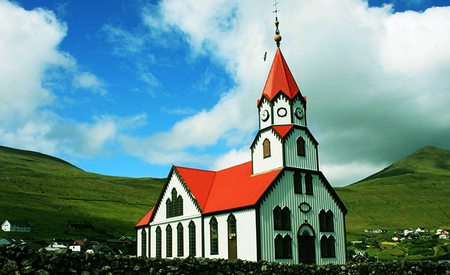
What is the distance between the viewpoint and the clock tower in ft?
143

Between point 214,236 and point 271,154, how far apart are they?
9486 mm

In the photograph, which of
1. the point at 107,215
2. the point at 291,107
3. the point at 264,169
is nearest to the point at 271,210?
the point at 264,169

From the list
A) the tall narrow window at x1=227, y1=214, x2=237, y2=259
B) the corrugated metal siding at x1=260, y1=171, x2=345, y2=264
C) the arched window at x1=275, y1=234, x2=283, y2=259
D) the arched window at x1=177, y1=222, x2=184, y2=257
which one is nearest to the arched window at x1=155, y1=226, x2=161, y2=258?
the arched window at x1=177, y1=222, x2=184, y2=257

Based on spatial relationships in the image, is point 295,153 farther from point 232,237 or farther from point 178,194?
point 178,194

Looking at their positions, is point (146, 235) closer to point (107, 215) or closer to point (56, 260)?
point (56, 260)

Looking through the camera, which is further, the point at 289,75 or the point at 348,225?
the point at 348,225

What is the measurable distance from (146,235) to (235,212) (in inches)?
731

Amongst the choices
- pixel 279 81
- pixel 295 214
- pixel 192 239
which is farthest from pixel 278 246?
pixel 279 81

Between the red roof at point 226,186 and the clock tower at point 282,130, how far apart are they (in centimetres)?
160

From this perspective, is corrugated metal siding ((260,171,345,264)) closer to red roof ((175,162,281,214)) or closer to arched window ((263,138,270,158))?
red roof ((175,162,281,214))

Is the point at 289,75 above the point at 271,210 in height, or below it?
above

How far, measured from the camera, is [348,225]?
160 metres

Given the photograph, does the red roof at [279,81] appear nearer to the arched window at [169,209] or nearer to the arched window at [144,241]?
the arched window at [169,209]

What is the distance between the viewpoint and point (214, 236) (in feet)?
146
